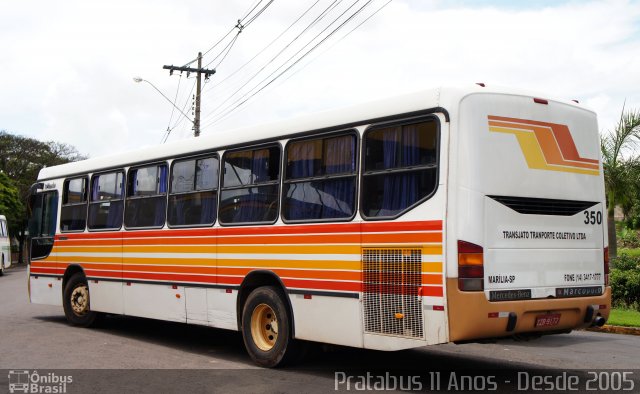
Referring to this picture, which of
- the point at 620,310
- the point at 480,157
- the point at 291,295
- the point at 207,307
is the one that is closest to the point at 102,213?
the point at 207,307

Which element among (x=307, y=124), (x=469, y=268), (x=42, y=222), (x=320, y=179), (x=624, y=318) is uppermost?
(x=307, y=124)

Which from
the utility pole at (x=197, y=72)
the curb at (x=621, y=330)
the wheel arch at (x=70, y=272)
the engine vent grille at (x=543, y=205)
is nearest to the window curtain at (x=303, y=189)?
the engine vent grille at (x=543, y=205)

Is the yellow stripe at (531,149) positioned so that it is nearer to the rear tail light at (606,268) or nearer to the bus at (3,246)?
the rear tail light at (606,268)

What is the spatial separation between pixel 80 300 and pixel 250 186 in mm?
5476

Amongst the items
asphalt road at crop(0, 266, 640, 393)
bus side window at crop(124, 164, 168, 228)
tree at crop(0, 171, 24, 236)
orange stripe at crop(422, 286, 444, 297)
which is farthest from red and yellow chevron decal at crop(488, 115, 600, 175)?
tree at crop(0, 171, 24, 236)

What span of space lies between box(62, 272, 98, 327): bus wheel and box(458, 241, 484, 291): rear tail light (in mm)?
8360

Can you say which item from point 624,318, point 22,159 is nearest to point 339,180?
point 624,318

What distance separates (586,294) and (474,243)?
5.72ft

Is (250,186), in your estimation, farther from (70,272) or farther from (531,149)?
(70,272)

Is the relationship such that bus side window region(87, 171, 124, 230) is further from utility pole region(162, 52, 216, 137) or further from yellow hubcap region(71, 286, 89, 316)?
utility pole region(162, 52, 216, 137)

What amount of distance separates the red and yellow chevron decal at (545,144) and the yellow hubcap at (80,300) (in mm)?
8743

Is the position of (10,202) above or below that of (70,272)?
above

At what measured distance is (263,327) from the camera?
9.80 meters

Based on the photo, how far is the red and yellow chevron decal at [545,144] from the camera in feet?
26.0
